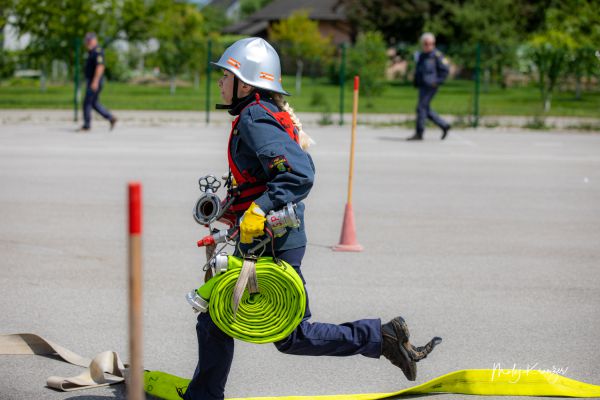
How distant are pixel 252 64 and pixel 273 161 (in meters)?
0.47

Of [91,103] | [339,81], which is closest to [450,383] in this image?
[91,103]

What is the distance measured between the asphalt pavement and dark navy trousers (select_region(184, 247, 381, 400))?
0.54 meters

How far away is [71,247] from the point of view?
809cm

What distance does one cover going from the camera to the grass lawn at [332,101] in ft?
89.3

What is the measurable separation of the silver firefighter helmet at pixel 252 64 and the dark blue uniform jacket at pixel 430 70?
46.3ft

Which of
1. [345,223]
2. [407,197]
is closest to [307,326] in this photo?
[345,223]

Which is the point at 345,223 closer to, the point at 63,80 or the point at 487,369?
the point at 487,369

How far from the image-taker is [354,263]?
7.68 m

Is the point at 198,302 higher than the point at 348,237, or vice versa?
the point at 198,302

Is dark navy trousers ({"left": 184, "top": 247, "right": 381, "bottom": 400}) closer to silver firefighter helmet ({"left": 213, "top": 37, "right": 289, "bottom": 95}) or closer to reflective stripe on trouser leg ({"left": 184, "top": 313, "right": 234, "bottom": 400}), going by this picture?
reflective stripe on trouser leg ({"left": 184, "top": 313, "right": 234, "bottom": 400})

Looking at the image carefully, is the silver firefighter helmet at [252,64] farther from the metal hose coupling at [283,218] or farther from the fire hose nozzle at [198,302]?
the fire hose nozzle at [198,302]

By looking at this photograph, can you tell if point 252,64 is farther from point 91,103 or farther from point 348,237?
point 91,103

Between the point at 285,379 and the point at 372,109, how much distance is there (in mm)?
23987

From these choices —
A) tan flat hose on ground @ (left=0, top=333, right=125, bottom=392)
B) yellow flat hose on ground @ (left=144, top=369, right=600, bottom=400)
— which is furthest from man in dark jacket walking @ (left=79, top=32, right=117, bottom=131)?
yellow flat hose on ground @ (left=144, top=369, right=600, bottom=400)
